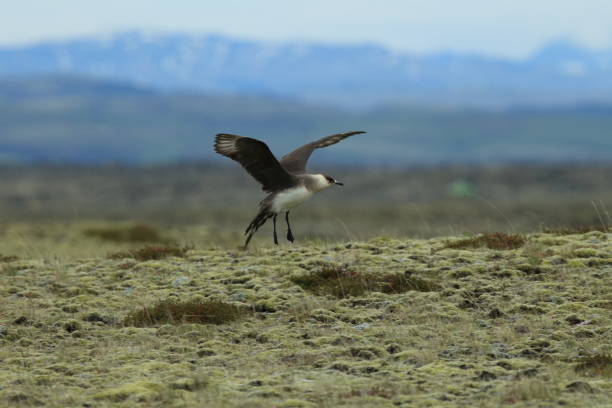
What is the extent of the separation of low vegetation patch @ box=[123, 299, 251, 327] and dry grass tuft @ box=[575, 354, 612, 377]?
15.0 feet

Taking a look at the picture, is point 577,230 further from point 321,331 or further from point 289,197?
point 321,331

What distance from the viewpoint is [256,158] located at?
15.5 meters

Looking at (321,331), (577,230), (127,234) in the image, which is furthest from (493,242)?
(127,234)

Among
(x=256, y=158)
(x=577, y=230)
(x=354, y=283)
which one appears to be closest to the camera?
(x=354, y=283)

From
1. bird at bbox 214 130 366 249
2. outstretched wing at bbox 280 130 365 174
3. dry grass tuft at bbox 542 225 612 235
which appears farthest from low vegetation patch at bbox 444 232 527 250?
outstretched wing at bbox 280 130 365 174

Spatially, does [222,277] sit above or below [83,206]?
above

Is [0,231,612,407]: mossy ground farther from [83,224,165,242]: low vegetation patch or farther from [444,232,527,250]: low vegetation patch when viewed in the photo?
[83,224,165,242]: low vegetation patch

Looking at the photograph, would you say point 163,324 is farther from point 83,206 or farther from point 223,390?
point 83,206

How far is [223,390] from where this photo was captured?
30.7 feet

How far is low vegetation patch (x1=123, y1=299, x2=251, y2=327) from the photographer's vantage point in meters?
12.3

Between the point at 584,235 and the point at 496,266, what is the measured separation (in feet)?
10.5

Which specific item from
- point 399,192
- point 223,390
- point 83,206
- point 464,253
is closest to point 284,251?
point 464,253

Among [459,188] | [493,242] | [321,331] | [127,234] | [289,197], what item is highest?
[289,197]

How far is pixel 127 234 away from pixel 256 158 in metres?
27.9
